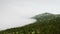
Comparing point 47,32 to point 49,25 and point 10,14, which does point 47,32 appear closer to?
point 49,25

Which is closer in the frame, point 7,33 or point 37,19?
point 7,33

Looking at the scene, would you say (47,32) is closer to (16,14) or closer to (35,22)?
(35,22)

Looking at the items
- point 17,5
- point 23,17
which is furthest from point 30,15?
point 17,5

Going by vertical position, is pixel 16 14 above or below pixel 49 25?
above

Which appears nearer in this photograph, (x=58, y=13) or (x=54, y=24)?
(x=54, y=24)

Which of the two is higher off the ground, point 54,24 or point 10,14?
point 10,14

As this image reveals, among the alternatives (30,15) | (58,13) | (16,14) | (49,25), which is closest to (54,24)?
(49,25)

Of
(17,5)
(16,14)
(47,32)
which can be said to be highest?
(17,5)

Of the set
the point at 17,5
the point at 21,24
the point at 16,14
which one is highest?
the point at 17,5
